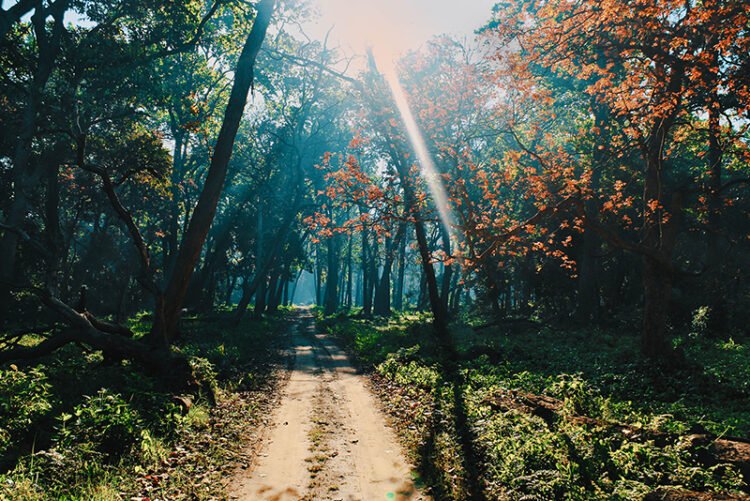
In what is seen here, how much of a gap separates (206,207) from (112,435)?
6926mm

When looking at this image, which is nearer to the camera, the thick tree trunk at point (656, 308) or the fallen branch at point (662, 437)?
the fallen branch at point (662, 437)

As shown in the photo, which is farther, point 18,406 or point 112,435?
point 18,406

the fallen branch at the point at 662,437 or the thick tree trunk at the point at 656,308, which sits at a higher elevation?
the thick tree trunk at the point at 656,308

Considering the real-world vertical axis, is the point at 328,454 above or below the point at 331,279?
below

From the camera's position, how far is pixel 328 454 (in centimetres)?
764

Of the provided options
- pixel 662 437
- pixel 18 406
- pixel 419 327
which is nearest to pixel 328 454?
pixel 18 406

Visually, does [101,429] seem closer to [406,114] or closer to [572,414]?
[572,414]

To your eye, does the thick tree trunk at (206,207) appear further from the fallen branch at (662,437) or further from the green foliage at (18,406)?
the fallen branch at (662,437)

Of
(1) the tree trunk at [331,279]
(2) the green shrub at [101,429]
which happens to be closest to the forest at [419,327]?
(2) the green shrub at [101,429]

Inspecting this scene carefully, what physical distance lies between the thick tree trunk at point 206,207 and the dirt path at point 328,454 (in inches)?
142

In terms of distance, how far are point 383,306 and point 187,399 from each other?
3101 cm

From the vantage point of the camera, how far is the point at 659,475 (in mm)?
5531

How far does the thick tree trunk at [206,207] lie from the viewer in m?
11.6

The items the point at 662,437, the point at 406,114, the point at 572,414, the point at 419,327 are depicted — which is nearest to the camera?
the point at 662,437
